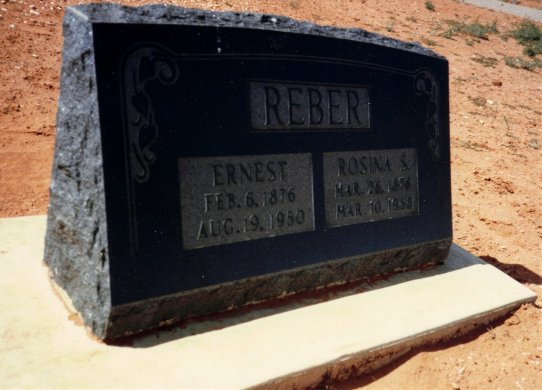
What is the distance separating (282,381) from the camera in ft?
7.48

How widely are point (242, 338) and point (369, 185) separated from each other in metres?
1.42

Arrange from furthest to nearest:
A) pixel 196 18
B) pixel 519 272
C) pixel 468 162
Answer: pixel 468 162
pixel 519 272
pixel 196 18

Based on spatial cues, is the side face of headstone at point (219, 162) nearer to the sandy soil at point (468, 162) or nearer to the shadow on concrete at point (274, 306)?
the shadow on concrete at point (274, 306)

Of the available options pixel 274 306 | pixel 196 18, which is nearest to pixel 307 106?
pixel 196 18

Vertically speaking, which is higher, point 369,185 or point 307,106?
point 307,106

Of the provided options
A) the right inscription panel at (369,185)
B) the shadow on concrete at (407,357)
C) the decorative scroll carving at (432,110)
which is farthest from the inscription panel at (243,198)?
the decorative scroll carving at (432,110)

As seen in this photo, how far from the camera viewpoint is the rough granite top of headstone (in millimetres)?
2430

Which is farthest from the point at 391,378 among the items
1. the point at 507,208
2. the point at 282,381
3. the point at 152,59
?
the point at 507,208

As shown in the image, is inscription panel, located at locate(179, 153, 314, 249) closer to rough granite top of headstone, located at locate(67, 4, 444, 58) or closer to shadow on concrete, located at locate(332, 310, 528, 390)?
rough granite top of headstone, located at locate(67, 4, 444, 58)

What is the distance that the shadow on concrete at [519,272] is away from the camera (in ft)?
13.5

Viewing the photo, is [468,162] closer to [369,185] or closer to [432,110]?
[432,110]

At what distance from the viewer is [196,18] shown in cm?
267

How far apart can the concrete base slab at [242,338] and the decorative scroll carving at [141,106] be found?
2.65 feet

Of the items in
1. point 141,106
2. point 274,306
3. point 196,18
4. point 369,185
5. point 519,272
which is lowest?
point 519,272
